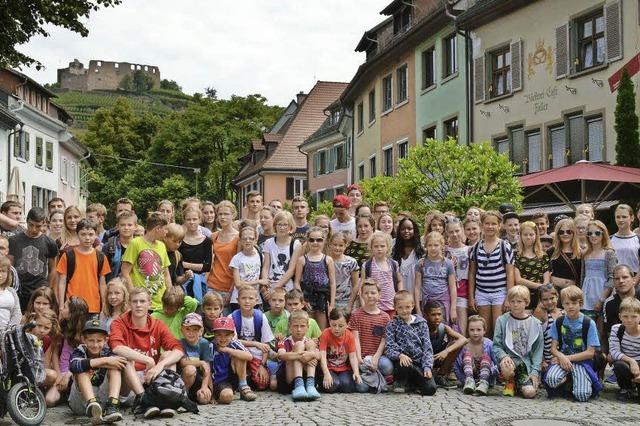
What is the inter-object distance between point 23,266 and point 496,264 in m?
5.33

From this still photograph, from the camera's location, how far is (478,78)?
26031 mm

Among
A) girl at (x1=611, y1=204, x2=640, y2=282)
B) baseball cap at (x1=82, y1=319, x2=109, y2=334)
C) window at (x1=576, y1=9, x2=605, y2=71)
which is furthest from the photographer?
window at (x1=576, y1=9, x2=605, y2=71)

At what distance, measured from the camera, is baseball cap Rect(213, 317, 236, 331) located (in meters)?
9.04

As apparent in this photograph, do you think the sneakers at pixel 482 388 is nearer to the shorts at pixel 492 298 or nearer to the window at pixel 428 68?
the shorts at pixel 492 298

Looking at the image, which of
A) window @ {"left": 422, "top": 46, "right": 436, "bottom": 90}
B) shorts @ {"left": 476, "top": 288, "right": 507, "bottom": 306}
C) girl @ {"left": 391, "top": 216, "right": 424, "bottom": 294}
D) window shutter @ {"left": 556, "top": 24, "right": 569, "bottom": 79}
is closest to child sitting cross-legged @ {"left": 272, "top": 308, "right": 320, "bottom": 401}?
girl @ {"left": 391, "top": 216, "right": 424, "bottom": 294}

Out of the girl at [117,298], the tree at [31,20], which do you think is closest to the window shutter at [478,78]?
the tree at [31,20]

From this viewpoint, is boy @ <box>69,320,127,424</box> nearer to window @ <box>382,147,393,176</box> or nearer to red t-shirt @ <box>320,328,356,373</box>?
red t-shirt @ <box>320,328,356,373</box>

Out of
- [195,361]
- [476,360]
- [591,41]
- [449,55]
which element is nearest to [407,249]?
[476,360]

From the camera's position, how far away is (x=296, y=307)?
31.8ft

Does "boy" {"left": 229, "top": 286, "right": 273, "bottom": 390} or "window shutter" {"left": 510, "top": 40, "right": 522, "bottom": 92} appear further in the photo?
"window shutter" {"left": 510, "top": 40, "right": 522, "bottom": 92}

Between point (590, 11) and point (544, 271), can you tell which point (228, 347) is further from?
point (590, 11)

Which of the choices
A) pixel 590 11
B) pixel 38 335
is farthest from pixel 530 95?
pixel 38 335

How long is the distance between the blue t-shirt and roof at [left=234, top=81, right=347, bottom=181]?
48226 mm

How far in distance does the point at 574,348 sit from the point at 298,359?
9.66ft
